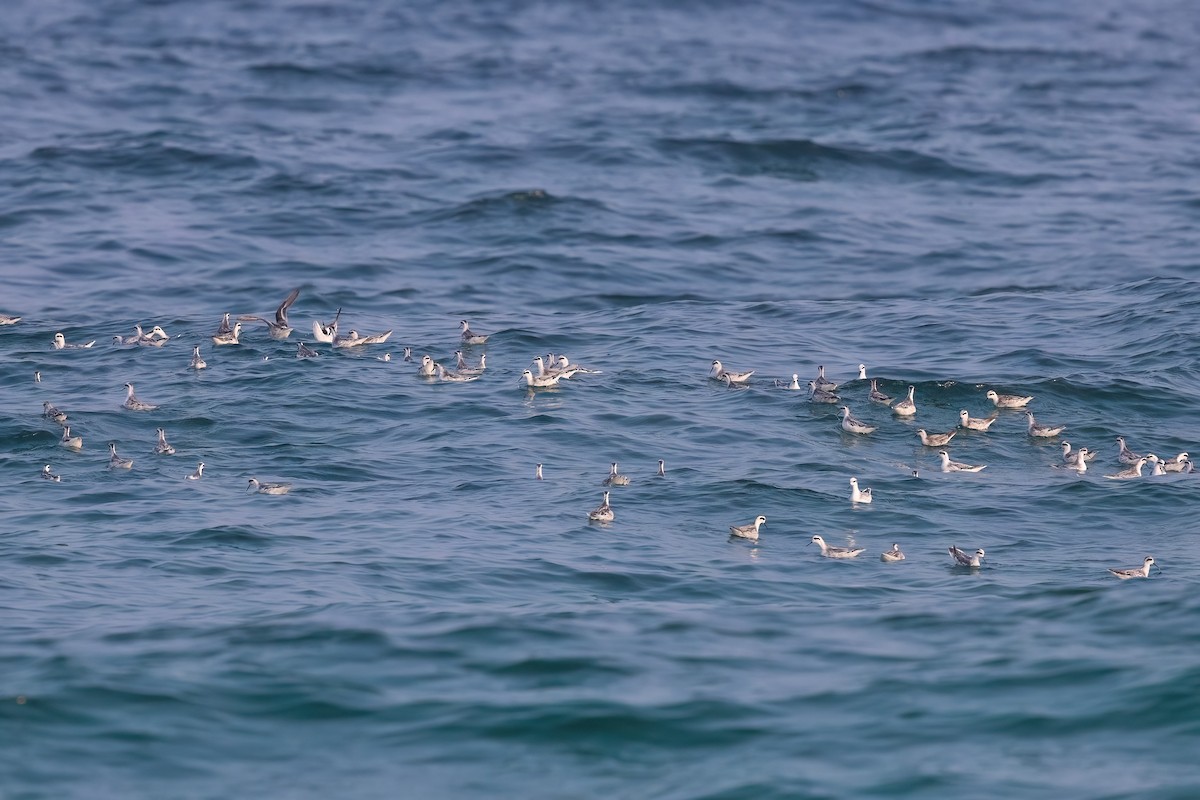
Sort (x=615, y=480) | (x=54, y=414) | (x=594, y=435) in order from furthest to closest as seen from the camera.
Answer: (x=594, y=435) < (x=54, y=414) < (x=615, y=480)

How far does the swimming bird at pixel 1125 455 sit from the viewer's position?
76.4 ft

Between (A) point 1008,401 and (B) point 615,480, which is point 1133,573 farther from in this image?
(A) point 1008,401

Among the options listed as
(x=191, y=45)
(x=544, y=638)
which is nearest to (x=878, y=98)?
(x=191, y=45)

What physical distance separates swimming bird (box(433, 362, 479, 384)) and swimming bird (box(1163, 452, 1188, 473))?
1120cm

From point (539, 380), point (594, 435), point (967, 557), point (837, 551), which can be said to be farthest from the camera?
point (539, 380)

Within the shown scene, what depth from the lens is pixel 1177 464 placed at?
2297 cm

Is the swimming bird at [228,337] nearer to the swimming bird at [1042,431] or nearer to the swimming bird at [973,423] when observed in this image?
the swimming bird at [973,423]

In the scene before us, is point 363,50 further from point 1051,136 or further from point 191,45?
point 1051,136

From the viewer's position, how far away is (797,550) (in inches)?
807

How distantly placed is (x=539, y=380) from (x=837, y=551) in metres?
8.18

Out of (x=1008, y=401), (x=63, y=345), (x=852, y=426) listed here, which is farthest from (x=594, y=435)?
(x=63, y=345)

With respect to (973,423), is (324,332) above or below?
above

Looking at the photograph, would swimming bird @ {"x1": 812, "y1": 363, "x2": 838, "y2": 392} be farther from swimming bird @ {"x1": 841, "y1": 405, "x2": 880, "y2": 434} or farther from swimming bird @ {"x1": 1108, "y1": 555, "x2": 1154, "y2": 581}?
swimming bird @ {"x1": 1108, "y1": 555, "x2": 1154, "y2": 581}

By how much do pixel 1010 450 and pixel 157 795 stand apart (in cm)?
1492
